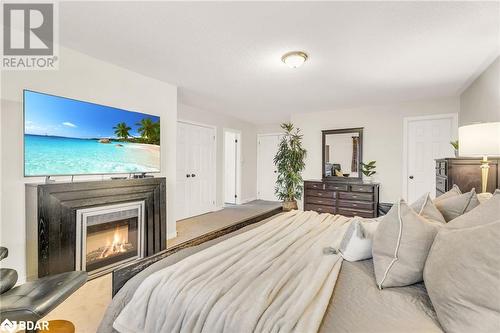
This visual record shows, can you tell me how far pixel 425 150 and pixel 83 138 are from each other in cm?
533

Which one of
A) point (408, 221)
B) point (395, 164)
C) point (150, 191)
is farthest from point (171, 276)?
point (395, 164)

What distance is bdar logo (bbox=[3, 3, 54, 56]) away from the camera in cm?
196

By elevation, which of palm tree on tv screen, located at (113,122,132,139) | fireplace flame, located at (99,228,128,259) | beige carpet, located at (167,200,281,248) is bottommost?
beige carpet, located at (167,200,281,248)

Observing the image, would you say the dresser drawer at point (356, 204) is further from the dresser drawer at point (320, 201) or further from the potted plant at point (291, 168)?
the potted plant at point (291, 168)

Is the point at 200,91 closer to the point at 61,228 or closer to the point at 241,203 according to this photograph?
the point at 61,228

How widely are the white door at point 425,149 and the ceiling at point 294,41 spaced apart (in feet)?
2.26

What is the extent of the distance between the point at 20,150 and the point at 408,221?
3107 mm

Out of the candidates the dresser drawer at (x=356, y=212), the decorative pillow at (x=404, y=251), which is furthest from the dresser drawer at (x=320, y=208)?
the decorative pillow at (x=404, y=251)

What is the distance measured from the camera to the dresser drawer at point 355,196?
438 centimetres

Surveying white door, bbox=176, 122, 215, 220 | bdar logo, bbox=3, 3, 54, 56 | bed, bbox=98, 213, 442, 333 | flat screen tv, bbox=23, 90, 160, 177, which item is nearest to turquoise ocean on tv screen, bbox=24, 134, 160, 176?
flat screen tv, bbox=23, 90, 160, 177

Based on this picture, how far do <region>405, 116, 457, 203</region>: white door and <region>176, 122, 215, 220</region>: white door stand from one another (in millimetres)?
4007

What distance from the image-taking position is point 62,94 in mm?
2498

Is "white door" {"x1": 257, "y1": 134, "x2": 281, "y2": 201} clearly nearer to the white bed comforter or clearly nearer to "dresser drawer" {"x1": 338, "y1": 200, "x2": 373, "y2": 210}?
"dresser drawer" {"x1": 338, "y1": 200, "x2": 373, "y2": 210}

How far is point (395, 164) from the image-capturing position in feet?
15.1
